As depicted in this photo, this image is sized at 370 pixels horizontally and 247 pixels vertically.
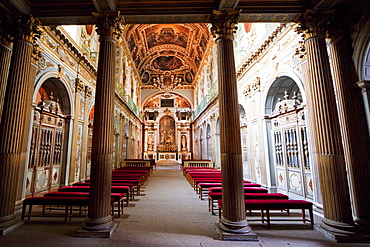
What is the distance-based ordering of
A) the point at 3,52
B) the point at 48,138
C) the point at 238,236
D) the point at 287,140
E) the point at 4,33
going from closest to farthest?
the point at 238,236, the point at 4,33, the point at 3,52, the point at 287,140, the point at 48,138

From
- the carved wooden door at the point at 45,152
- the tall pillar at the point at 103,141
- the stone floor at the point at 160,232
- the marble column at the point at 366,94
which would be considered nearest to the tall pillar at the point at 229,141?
the stone floor at the point at 160,232

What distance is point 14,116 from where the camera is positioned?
4.20 meters

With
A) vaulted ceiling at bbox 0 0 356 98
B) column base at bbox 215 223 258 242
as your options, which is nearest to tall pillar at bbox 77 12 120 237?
vaulted ceiling at bbox 0 0 356 98

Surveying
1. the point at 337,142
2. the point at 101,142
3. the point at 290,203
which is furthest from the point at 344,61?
the point at 101,142

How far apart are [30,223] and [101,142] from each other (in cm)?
265

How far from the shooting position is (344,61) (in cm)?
429

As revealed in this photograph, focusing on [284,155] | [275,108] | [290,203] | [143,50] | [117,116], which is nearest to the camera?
[290,203]

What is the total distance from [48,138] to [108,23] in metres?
5.46

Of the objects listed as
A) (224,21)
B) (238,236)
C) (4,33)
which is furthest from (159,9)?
(238,236)

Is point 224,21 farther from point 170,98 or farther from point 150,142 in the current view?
point 150,142

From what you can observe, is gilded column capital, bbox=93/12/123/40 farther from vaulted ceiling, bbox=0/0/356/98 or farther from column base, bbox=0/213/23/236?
column base, bbox=0/213/23/236

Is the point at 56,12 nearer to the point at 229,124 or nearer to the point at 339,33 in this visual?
the point at 229,124

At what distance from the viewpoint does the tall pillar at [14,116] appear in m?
3.97

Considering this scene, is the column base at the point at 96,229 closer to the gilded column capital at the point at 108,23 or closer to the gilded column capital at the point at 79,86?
the gilded column capital at the point at 108,23
